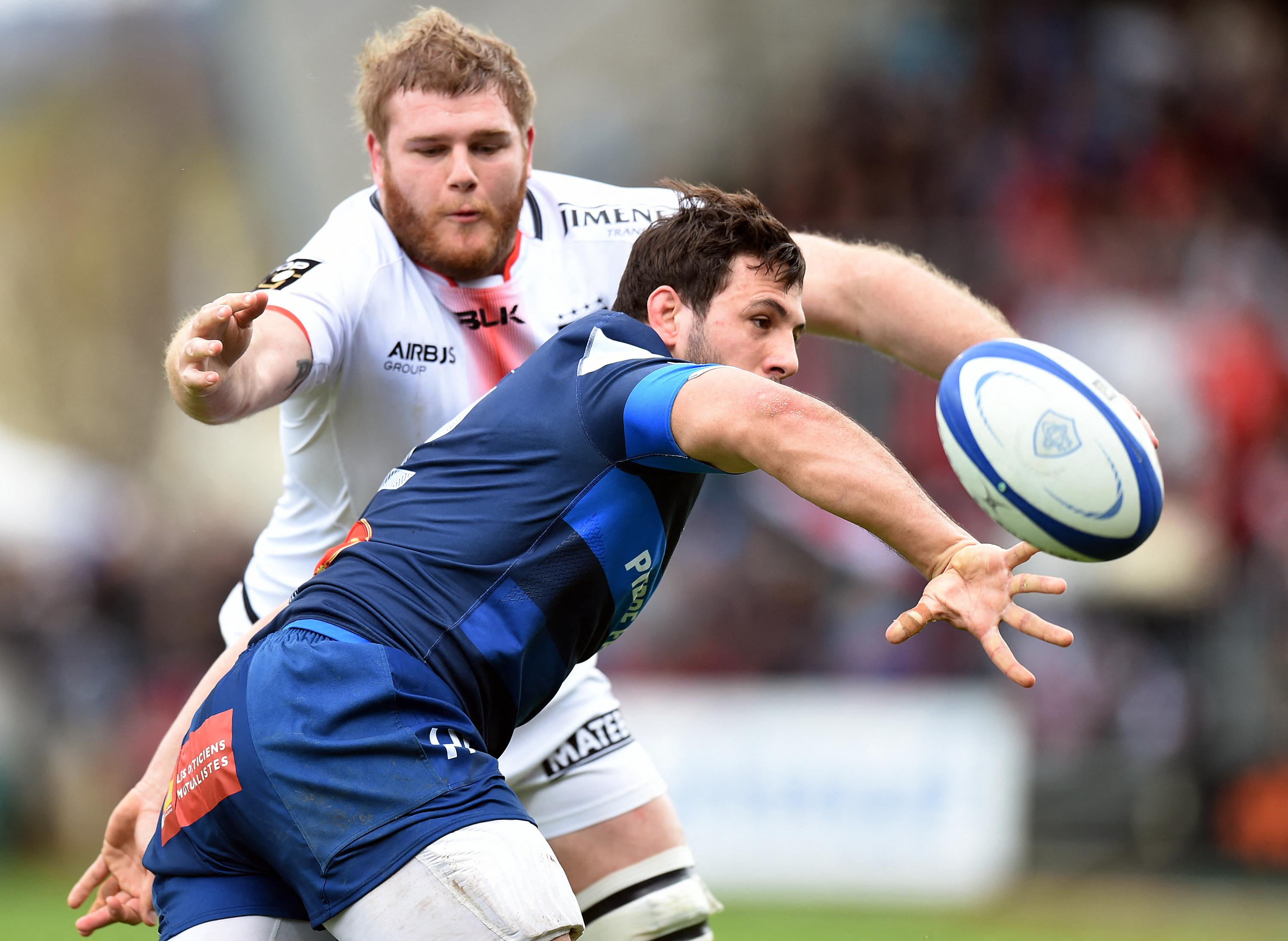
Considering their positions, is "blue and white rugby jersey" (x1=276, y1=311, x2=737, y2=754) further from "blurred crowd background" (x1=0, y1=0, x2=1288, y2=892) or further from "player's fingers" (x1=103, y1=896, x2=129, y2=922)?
"blurred crowd background" (x1=0, y1=0, x2=1288, y2=892)

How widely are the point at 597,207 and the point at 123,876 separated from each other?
2.49 m

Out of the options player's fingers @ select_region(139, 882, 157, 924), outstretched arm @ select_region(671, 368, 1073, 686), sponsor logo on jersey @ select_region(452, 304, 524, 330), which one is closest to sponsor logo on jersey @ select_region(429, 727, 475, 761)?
outstretched arm @ select_region(671, 368, 1073, 686)

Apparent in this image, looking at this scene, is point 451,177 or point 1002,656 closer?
point 1002,656

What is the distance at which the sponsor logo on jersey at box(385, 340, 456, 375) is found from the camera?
453 cm

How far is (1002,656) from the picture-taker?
118 inches

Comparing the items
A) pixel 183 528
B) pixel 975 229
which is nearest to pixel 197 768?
pixel 975 229

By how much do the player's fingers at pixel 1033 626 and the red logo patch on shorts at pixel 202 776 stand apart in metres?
1.68

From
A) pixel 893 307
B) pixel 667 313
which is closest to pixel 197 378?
pixel 667 313

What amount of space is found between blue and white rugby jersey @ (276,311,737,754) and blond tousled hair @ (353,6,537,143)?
1.29m

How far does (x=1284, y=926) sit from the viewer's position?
30.7 ft

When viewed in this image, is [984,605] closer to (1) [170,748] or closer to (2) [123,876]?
(1) [170,748]

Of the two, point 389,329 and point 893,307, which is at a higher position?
point 893,307

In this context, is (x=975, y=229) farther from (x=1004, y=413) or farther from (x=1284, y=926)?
(x=1004, y=413)

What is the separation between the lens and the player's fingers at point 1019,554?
308cm
